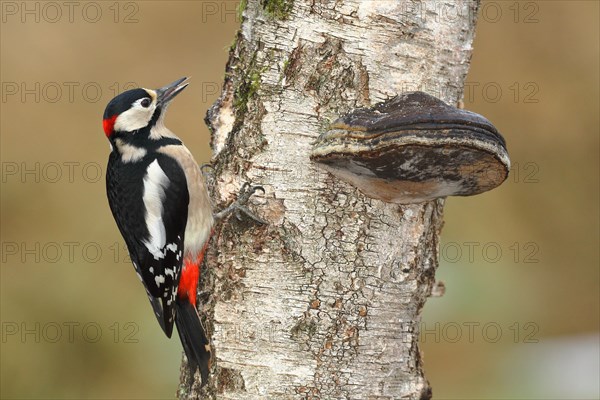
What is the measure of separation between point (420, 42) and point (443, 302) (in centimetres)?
259

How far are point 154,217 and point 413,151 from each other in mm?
1477

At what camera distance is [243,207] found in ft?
8.07

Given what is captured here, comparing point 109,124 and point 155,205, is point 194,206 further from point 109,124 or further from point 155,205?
point 109,124

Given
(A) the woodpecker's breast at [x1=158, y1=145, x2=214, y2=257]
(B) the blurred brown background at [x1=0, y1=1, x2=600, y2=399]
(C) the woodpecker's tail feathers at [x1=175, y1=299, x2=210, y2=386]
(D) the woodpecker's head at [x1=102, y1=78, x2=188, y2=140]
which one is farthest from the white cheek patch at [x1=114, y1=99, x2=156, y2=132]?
(B) the blurred brown background at [x1=0, y1=1, x2=600, y2=399]

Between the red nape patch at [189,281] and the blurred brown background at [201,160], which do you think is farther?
the blurred brown background at [201,160]

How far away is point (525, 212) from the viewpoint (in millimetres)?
5516

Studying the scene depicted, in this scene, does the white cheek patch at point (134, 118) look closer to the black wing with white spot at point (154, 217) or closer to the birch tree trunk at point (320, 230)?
the black wing with white spot at point (154, 217)

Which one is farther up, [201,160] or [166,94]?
[201,160]

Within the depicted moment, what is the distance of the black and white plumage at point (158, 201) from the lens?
3033 mm

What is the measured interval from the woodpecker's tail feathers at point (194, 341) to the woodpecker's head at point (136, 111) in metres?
1.03

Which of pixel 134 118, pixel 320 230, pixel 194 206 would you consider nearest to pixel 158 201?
pixel 194 206

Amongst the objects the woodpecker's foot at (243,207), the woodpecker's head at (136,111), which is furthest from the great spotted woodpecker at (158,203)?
the woodpecker's foot at (243,207)

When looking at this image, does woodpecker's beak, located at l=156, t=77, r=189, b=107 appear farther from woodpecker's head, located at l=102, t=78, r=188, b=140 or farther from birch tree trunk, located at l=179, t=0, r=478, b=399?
birch tree trunk, located at l=179, t=0, r=478, b=399

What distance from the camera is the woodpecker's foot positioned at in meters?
2.44
